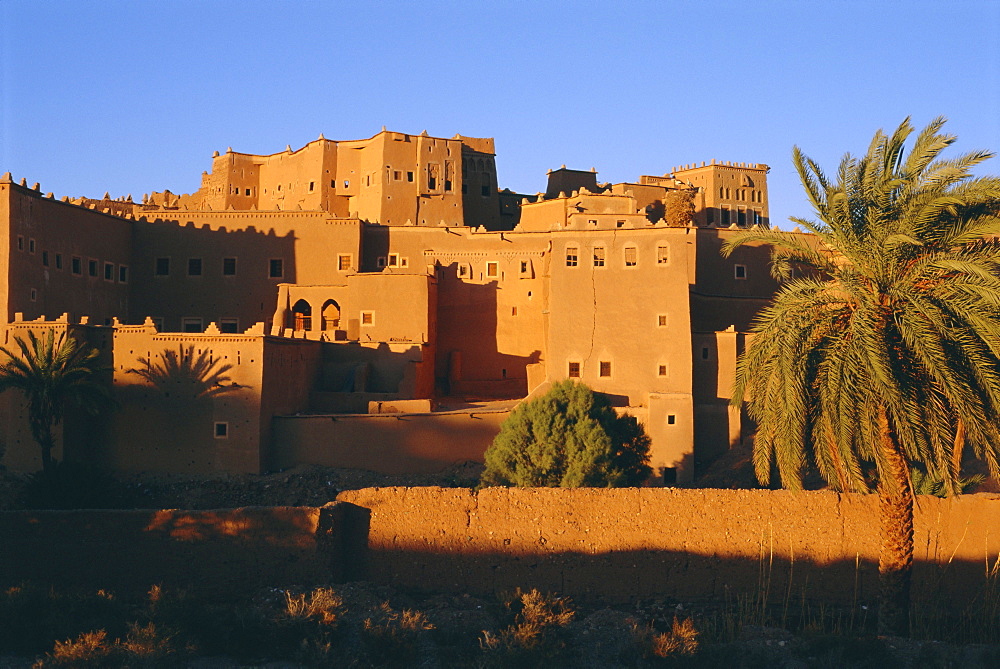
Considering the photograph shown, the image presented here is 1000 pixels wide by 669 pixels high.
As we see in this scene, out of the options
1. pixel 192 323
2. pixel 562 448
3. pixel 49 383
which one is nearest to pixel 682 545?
pixel 562 448

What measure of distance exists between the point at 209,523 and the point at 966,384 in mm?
11429

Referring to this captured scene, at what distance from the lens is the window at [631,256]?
1198 inches

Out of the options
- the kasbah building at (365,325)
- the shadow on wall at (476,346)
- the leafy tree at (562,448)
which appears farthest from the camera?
the shadow on wall at (476,346)

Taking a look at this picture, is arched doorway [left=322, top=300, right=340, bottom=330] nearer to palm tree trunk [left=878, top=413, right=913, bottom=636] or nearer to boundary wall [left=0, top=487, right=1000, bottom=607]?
boundary wall [left=0, top=487, right=1000, bottom=607]

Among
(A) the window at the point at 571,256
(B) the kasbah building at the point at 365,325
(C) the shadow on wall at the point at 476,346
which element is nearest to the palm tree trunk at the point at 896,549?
(B) the kasbah building at the point at 365,325

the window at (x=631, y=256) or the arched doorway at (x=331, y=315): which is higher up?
the window at (x=631, y=256)

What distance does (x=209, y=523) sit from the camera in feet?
53.7

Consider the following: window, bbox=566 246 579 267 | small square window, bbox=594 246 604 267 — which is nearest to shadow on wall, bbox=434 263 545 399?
window, bbox=566 246 579 267

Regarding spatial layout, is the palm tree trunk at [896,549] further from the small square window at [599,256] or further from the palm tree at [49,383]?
the palm tree at [49,383]

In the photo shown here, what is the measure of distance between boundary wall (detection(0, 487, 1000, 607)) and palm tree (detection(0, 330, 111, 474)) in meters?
9.46

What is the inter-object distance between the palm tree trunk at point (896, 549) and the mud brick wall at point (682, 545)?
1003 mm

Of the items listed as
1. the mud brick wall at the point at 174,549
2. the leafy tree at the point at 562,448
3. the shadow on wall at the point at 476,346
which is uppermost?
the shadow on wall at the point at 476,346

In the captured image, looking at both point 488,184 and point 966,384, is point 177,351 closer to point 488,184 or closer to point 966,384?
point 966,384

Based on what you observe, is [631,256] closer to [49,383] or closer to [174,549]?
[49,383]
